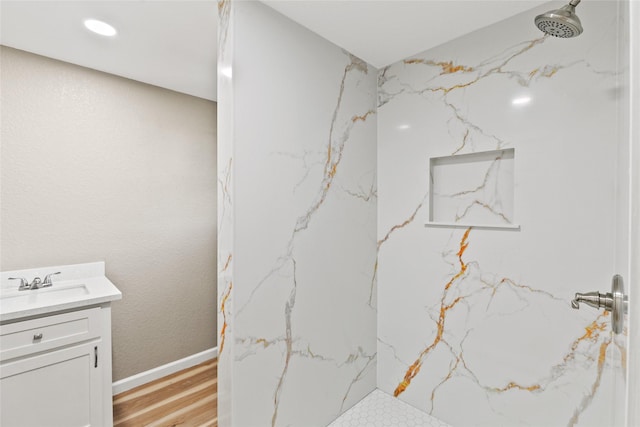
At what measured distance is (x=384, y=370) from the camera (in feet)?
7.50

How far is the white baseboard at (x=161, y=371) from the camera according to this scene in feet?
7.71

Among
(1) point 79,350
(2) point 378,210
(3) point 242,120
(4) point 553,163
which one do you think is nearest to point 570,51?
(4) point 553,163

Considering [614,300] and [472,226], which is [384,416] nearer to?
[472,226]

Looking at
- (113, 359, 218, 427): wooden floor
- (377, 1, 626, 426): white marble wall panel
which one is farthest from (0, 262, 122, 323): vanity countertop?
(377, 1, 626, 426): white marble wall panel

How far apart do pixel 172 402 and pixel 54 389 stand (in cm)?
85

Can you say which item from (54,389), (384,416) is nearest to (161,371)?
(54,389)

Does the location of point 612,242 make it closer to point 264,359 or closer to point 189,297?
point 264,359

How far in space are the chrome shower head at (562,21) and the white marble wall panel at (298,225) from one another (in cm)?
112

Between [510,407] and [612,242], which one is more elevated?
[612,242]

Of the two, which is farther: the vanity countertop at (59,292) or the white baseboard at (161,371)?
the white baseboard at (161,371)

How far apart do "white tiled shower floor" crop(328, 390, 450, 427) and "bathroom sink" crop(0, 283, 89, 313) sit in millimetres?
1741

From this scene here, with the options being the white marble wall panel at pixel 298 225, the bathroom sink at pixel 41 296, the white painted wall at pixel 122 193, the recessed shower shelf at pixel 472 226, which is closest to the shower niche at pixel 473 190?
the recessed shower shelf at pixel 472 226

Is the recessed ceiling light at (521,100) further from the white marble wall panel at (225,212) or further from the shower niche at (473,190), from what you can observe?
the white marble wall panel at (225,212)

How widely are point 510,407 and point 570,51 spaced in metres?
1.86
